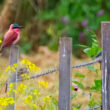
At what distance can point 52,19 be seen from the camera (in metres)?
11.6

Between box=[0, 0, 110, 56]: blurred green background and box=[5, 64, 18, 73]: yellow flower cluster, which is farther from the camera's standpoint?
box=[0, 0, 110, 56]: blurred green background

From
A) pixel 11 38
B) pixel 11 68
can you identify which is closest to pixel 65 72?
pixel 11 68

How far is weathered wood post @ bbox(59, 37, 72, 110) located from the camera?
4.02m

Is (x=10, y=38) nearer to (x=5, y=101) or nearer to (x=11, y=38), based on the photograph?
(x=11, y=38)

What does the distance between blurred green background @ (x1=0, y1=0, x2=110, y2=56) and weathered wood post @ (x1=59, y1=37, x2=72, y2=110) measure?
19.0ft

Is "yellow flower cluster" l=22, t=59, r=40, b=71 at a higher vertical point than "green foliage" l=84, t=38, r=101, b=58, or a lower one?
lower

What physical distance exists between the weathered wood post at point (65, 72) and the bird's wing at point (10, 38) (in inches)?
51.0

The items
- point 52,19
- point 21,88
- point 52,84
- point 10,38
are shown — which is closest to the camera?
point 21,88

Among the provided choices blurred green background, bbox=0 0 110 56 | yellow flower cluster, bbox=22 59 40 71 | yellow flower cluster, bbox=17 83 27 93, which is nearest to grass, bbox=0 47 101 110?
yellow flower cluster, bbox=17 83 27 93

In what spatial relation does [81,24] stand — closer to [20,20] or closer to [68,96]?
[20,20]

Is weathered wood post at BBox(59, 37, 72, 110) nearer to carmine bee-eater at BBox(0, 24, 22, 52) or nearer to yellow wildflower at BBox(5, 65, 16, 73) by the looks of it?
yellow wildflower at BBox(5, 65, 16, 73)

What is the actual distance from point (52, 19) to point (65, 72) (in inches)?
301

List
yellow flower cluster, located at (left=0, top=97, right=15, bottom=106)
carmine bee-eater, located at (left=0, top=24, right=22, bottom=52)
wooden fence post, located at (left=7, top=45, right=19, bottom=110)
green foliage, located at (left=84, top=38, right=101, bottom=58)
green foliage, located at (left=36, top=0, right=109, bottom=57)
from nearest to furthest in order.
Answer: yellow flower cluster, located at (left=0, top=97, right=15, bottom=106), wooden fence post, located at (left=7, top=45, right=19, bottom=110), green foliage, located at (left=84, top=38, right=101, bottom=58), carmine bee-eater, located at (left=0, top=24, right=22, bottom=52), green foliage, located at (left=36, top=0, right=109, bottom=57)

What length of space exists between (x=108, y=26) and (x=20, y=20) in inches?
308
